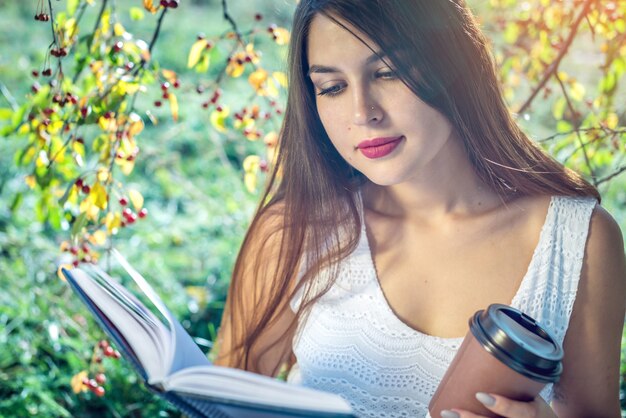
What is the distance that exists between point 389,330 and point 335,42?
0.62 m

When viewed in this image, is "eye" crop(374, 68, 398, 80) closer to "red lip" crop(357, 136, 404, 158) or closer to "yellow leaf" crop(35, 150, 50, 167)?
"red lip" crop(357, 136, 404, 158)

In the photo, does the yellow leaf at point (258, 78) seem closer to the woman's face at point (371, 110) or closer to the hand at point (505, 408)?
the woman's face at point (371, 110)

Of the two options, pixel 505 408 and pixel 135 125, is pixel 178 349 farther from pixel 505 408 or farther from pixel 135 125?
pixel 135 125

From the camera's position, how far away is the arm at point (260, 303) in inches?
70.4

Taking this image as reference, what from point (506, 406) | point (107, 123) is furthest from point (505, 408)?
point (107, 123)

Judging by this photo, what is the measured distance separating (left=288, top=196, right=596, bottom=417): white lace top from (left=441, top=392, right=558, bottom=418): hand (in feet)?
1.25

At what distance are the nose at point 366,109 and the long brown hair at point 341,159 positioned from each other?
0.08 m

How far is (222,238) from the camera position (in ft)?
11.3

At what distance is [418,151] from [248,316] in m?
0.63

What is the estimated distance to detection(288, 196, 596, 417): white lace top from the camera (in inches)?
60.8

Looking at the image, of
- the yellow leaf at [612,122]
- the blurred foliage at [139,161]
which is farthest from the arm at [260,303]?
the yellow leaf at [612,122]

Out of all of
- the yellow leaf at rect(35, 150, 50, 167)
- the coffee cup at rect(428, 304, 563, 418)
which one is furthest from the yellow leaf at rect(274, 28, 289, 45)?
the coffee cup at rect(428, 304, 563, 418)

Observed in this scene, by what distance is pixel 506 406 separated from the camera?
43.6 inches

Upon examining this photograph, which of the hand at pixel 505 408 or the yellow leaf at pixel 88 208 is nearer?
the hand at pixel 505 408
